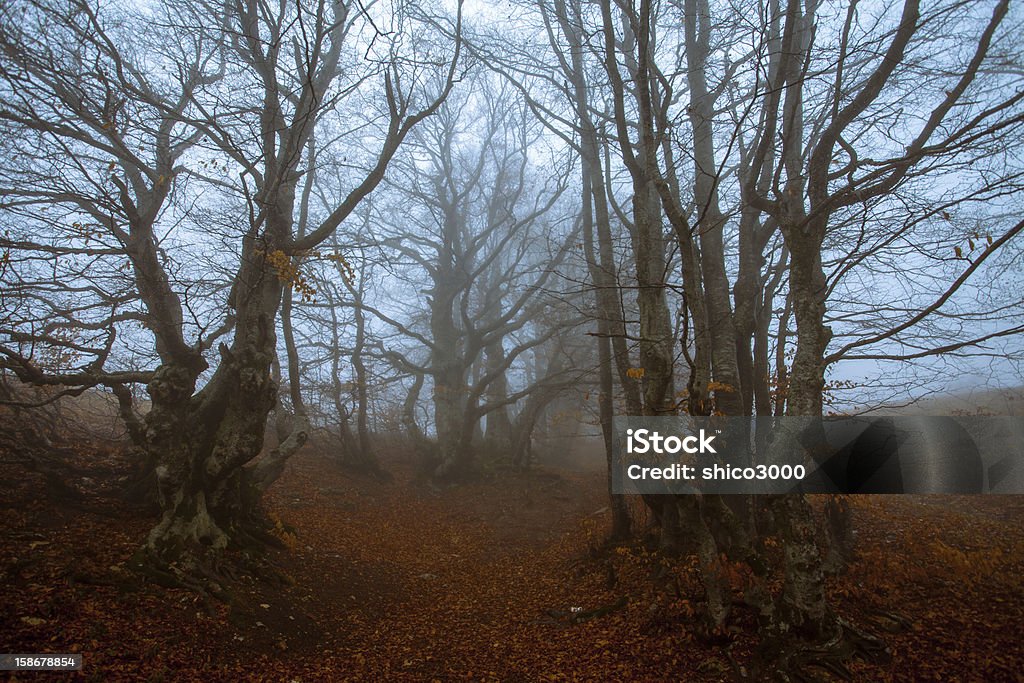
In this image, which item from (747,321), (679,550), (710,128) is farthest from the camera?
(710,128)

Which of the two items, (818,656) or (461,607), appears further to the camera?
(461,607)

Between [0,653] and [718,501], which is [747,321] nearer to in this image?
[718,501]

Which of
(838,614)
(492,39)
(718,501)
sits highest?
(492,39)

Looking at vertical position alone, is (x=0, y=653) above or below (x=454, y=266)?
below

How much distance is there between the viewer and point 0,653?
390 centimetres

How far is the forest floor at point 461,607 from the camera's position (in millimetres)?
4453

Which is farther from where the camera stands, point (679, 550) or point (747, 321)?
point (747, 321)

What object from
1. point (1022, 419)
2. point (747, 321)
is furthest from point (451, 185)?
point (1022, 419)

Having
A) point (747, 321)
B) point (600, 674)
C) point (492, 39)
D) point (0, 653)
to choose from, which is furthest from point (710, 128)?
point (0, 653)

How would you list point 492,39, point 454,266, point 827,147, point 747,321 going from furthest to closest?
1. point 454,266
2. point 492,39
3. point 747,321
4. point 827,147

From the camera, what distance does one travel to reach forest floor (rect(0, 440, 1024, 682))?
445 cm

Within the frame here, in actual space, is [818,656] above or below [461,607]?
above

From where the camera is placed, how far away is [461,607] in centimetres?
716

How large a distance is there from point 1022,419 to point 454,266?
13.9m
